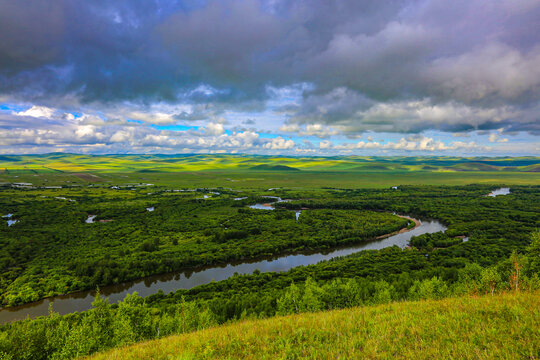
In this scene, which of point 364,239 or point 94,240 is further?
point 364,239

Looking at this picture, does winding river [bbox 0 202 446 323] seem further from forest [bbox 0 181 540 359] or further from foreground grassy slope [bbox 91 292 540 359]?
foreground grassy slope [bbox 91 292 540 359]

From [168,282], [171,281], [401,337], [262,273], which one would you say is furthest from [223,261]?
[401,337]

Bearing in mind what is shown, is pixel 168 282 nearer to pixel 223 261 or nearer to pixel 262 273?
pixel 223 261

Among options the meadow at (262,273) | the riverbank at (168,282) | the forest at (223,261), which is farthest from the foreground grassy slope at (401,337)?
the riverbank at (168,282)

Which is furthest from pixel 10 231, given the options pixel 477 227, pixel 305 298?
pixel 477 227

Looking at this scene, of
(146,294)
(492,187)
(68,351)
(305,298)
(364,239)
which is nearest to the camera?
(68,351)

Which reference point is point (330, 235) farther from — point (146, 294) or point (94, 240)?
point (94, 240)
